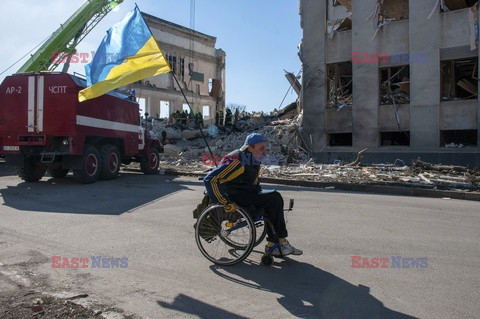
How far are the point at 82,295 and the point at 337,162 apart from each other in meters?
15.9

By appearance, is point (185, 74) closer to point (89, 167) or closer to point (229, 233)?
point (89, 167)

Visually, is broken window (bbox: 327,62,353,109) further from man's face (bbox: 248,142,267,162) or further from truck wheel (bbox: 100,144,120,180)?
man's face (bbox: 248,142,267,162)

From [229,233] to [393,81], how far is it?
17258 millimetres

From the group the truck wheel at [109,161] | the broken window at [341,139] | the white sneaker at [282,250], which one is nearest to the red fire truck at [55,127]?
the truck wheel at [109,161]

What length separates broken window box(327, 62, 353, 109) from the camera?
66.7 feet

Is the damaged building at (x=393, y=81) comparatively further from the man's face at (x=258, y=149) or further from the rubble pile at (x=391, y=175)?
the man's face at (x=258, y=149)

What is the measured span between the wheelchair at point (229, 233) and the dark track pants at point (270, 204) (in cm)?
7

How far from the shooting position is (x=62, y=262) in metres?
4.96

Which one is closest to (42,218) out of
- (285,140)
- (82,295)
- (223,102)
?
(82,295)

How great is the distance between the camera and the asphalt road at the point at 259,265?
3709 millimetres

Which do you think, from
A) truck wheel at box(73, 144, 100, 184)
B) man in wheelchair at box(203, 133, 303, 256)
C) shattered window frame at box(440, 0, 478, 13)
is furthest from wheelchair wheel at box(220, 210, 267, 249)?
shattered window frame at box(440, 0, 478, 13)

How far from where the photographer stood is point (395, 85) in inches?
761

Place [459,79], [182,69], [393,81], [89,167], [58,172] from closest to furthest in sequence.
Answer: [89,167] → [58,172] → [459,79] → [393,81] → [182,69]

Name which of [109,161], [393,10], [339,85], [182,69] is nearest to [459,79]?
[393,10]
